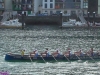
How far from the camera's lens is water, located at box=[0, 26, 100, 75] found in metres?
54.1

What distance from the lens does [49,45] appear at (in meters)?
76.5

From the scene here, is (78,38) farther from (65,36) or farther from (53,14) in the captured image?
(53,14)

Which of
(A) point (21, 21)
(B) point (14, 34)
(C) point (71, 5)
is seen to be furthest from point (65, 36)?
(C) point (71, 5)

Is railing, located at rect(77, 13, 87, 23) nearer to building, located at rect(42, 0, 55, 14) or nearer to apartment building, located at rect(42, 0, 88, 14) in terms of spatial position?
apartment building, located at rect(42, 0, 88, 14)

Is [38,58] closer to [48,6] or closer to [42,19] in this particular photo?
[42,19]

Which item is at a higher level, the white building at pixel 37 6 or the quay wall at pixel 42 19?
the white building at pixel 37 6

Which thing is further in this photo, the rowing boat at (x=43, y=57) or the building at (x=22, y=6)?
the building at (x=22, y=6)

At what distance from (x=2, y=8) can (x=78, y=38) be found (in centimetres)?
4302

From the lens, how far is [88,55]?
6103 centimetres

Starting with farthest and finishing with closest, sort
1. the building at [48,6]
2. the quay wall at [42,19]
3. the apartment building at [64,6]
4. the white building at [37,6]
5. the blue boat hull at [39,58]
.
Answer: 1. the white building at [37,6]
2. the building at [48,6]
3. the apartment building at [64,6]
4. the quay wall at [42,19]
5. the blue boat hull at [39,58]

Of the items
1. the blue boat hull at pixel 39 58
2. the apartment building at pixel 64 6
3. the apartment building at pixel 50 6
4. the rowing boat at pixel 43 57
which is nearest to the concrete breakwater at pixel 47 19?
the apartment building at pixel 50 6

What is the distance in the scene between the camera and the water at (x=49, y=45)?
54.1 meters

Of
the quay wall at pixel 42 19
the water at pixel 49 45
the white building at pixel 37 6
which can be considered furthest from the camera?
the white building at pixel 37 6

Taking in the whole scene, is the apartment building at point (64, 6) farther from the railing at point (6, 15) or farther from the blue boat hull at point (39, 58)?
the blue boat hull at point (39, 58)
